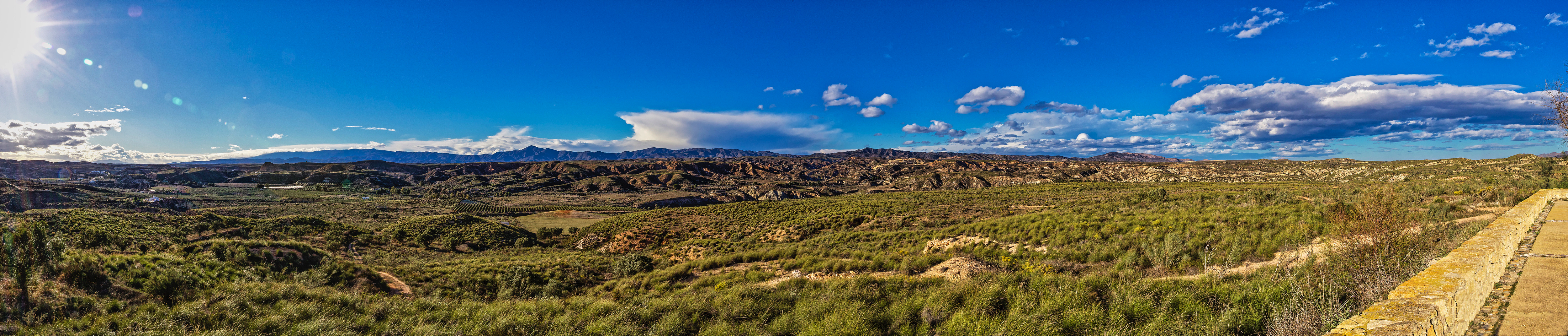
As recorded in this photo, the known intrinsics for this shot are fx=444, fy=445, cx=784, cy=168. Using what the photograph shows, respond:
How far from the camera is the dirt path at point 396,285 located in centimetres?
1065

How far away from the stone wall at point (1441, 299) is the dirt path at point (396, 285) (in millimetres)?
14153

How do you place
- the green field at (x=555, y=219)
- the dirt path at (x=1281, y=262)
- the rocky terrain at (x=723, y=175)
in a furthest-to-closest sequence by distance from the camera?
the rocky terrain at (x=723, y=175) → the green field at (x=555, y=219) → the dirt path at (x=1281, y=262)

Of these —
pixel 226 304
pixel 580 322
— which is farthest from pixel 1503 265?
pixel 226 304

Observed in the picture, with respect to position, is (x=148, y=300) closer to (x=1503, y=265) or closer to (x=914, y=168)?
(x=1503, y=265)

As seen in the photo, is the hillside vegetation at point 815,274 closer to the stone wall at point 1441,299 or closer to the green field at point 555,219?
the stone wall at point 1441,299

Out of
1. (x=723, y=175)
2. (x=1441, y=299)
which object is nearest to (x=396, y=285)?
(x=1441, y=299)

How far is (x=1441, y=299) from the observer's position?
311 centimetres

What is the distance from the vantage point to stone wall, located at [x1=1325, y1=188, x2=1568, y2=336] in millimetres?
2756

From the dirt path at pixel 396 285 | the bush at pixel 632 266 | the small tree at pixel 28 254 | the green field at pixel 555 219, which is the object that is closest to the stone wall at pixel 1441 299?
the small tree at pixel 28 254

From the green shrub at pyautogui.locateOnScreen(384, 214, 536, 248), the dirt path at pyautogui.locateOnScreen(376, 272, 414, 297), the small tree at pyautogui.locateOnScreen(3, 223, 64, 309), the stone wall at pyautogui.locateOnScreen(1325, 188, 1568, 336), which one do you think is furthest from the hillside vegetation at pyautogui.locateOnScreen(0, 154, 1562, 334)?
the green shrub at pyautogui.locateOnScreen(384, 214, 536, 248)

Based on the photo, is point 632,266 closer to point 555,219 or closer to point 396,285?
point 396,285

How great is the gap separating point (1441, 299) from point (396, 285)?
17335mm

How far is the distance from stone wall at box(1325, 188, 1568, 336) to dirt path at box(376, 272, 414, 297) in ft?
46.4

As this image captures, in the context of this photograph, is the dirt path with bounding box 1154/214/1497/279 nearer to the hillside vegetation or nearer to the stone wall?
the hillside vegetation
